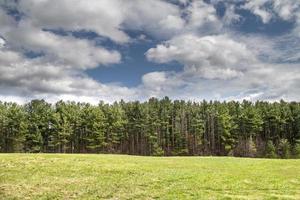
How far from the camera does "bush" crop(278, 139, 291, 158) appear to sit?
379ft

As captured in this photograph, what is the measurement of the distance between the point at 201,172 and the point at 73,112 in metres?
98.5

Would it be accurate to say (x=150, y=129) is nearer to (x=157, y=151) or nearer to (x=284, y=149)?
(x=157, y=151)

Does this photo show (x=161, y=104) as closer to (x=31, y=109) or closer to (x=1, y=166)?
(x=31, y=109)

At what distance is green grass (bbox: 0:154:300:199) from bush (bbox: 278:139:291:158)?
70.6 m

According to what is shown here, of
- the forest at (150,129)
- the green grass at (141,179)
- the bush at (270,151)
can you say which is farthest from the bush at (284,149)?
the green grass at (141,179)

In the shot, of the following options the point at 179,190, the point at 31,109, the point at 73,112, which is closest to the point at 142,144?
the point at 73,112

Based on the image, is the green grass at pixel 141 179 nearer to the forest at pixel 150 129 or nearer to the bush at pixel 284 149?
the bush at pixel 284 149

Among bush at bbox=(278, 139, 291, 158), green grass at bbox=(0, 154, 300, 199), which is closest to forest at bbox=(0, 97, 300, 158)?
bush at bbox=(278, 139, 291, 158)

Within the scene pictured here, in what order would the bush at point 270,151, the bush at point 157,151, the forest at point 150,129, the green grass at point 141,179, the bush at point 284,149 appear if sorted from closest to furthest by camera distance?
1. the green grass at point 141,179
2. the bush at point 284,149
3. the bush at point 270,151
4. the forest at point 150,129
5. the bush at point 157,151

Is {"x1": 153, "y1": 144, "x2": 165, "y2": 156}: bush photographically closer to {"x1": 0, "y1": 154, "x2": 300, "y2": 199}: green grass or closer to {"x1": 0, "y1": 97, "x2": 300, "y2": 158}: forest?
{"x1": 0, "y1": 97, "x2": 300, "y2": 158}: forest

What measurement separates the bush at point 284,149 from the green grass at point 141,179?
70560mm

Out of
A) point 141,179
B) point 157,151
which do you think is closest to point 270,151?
point 157,151

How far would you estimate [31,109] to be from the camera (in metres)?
133

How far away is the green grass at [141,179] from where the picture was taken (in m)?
30.8
